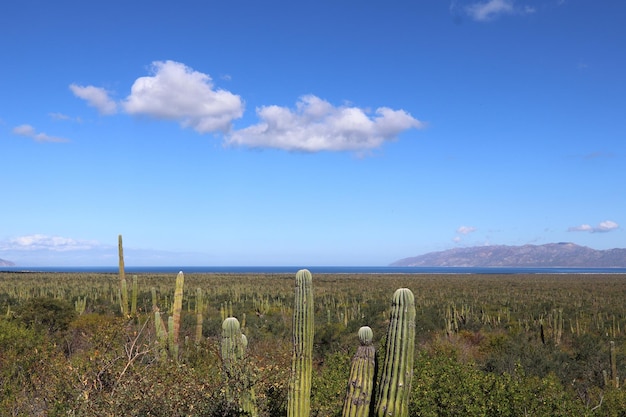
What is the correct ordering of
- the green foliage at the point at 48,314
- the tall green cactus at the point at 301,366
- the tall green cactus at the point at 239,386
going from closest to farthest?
the tall green cactus at the point at 301,366
the tall green cactus at the point at 239,386
the green foliage at the point at 48,314

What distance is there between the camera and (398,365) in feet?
20.6

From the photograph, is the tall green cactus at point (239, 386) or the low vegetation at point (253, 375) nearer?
the tall green cactus at point (239, 386)

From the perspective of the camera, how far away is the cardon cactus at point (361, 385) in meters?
6.49

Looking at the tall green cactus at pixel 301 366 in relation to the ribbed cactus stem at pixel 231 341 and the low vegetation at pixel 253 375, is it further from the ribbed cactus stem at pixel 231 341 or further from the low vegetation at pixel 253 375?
the ribbed cactus stem at pixel 231 341

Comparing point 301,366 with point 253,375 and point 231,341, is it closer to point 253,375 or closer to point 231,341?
point 253,375

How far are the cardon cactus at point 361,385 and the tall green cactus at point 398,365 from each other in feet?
0.55

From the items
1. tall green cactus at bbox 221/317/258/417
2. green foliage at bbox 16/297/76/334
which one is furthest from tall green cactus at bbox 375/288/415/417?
green foliage at bbox 16/297/76/334

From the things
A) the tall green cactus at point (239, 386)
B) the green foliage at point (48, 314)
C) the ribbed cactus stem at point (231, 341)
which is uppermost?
the ribbed cactus stem at point (231, 341)

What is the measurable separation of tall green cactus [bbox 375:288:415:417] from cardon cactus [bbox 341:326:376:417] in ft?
0.55

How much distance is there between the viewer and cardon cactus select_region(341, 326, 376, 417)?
21.3ft

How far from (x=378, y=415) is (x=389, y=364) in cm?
63

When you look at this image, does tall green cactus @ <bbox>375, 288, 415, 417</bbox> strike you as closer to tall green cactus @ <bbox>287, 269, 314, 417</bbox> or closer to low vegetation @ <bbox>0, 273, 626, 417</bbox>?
low vegetation @ <bbox>0, 273, 626, 417</bbox>

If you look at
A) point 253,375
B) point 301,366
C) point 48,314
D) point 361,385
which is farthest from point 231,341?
point 48,314

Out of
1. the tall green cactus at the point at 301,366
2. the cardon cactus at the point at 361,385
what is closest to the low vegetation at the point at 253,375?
the cardon cactus at the point at 361,385
